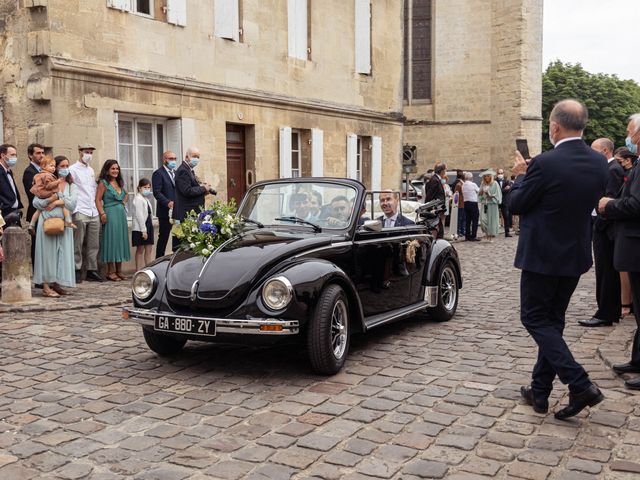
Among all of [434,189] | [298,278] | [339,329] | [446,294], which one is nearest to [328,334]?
[339,329]

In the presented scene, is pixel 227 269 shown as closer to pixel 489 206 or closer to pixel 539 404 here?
pixel 539 404

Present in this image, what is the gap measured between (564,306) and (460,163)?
31.5m

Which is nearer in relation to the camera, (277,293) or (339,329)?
(277,293)

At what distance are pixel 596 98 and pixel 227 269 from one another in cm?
5392

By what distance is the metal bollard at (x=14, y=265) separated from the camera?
9172mm

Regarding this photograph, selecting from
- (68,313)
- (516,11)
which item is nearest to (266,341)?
(68,313)

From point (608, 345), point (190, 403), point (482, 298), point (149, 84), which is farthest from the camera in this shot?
point (149, 84)

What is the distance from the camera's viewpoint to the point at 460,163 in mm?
35656

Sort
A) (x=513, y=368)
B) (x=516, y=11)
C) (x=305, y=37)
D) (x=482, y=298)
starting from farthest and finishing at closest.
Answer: (x=516, y=11) → (x=305, y=37) → (x=482, y=298) → (x=513, y=368)

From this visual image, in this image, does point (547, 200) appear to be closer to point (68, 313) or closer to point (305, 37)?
point (68, 313)

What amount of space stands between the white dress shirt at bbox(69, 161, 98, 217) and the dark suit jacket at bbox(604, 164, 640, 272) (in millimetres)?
8040

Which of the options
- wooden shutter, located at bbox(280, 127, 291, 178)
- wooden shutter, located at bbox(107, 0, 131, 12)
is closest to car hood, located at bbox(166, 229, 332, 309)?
wooden shutter, located at bbox(107, 0, 131, 12)

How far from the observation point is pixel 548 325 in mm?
4789

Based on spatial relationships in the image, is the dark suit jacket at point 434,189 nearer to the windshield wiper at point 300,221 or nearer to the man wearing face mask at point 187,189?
the man wearing face mask at point 187,189
